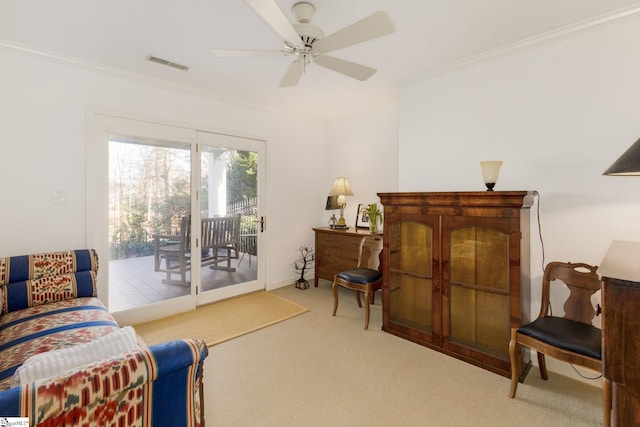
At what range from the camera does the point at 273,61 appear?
2762 millimetres

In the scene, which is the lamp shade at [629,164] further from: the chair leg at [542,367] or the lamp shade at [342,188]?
the lamp shade at [342,188]

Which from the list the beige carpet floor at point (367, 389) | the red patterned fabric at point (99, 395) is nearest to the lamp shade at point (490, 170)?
the beige carpet floor at point (367, 389)

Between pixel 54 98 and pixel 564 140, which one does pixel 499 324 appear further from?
pixel 54 98

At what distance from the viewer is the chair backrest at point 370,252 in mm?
3354

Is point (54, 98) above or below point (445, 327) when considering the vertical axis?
above

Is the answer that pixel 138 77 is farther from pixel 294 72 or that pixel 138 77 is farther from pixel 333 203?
pixel 333 203

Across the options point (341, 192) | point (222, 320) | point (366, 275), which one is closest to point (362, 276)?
point (366, 275)

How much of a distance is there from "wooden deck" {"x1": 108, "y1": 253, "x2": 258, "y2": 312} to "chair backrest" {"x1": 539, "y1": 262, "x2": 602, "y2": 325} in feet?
11.2

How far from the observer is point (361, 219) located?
4328 mm

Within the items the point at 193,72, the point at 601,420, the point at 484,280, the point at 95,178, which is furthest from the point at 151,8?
the point at 601,420

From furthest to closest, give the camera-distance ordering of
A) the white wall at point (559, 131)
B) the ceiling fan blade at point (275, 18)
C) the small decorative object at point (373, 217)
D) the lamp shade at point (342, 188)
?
the lamp shade at point (342, 188) → the small decorative object at point (373, 217) → the white wall at point (559, 131) → the ceiling fan blade at point (275, 18)

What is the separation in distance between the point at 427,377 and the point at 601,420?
986mm

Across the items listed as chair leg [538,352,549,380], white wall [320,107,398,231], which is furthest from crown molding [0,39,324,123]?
chair leg [538,352,549,380]

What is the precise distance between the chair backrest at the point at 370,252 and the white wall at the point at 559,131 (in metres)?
0.91
